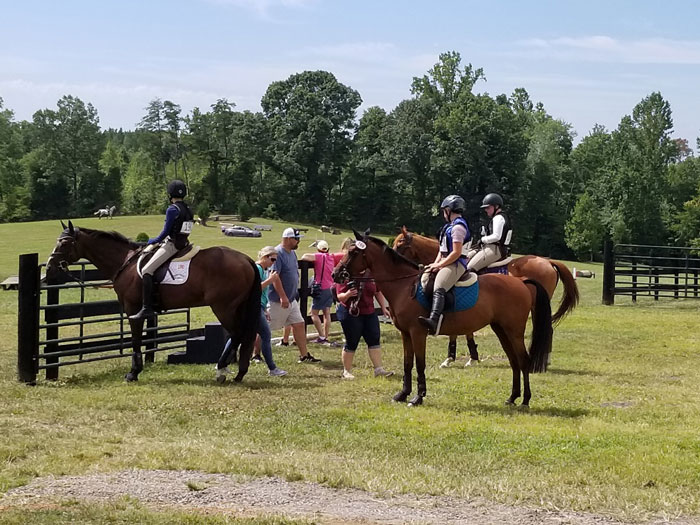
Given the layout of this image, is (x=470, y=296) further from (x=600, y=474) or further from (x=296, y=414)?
(x=600, y=474)

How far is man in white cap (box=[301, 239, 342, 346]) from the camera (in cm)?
1414

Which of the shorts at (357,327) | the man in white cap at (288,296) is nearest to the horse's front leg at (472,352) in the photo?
the shorts at (357,327)

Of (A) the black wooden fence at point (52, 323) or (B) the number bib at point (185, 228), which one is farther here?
(B) the number bib at point (185, 228)

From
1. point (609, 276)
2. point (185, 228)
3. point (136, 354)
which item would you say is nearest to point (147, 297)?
point (136, 354)

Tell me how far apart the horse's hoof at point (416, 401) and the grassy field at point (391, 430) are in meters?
0.15

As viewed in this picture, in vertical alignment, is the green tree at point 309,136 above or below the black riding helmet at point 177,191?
above

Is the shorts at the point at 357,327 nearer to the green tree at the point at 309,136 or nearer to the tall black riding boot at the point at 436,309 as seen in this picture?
the tall black riding boot at the point at 436,309

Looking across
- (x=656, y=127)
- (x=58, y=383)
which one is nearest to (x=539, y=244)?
(x=656, y=127)

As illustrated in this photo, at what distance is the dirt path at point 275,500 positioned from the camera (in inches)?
210

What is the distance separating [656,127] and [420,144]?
22.6 metres

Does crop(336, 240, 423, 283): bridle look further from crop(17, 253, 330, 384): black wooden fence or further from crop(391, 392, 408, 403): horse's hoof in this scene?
crop(17, 253, 330, 384): black wooden fence

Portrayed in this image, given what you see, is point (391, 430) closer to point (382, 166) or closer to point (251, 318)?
point (251, 318)

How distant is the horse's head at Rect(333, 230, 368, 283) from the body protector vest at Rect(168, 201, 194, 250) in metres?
2.48

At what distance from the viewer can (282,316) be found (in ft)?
41.8
